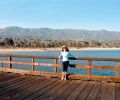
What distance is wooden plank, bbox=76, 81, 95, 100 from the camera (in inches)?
325

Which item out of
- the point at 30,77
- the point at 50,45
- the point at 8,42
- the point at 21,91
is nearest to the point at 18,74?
the point at 30,77

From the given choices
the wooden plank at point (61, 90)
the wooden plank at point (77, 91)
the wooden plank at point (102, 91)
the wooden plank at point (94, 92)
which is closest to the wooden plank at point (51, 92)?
the wooden plank at point (61, 90)

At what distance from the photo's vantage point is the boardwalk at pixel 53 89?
8266mm

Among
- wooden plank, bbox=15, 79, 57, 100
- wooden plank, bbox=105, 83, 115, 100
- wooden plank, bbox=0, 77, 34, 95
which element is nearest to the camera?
wooden plank, bbox=105, 83, 115, 100

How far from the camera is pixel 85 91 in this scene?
29.9ft

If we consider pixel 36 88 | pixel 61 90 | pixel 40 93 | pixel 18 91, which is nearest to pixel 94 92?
pixel 61 90

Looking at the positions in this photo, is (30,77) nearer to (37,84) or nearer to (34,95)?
(37,84)

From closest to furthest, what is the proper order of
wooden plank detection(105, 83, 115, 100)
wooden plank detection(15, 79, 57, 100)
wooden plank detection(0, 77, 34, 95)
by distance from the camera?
wooden plank detection(105, 83, 115, 100)
wooden plank detection(15, 79, 57, 100)
wooden plank detection(0, 77, 34, 95)

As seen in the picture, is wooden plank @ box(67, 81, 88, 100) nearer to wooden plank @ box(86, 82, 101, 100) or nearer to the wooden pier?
the wooden pier

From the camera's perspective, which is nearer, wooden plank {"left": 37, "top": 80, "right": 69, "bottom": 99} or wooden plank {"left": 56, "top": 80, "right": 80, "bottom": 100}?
wooden plank {"left": 56, "top": 80, "right": 80, "bottom": 100}

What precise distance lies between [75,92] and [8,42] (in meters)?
110

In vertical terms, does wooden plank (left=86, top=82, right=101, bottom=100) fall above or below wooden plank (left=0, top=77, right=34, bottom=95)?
below

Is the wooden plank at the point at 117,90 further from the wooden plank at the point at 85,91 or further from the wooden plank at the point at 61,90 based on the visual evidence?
the wooden plank at the point at 61,90

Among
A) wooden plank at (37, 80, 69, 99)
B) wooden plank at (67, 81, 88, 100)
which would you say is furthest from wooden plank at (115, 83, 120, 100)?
wooden plank at (37, 80, 69, 99)
